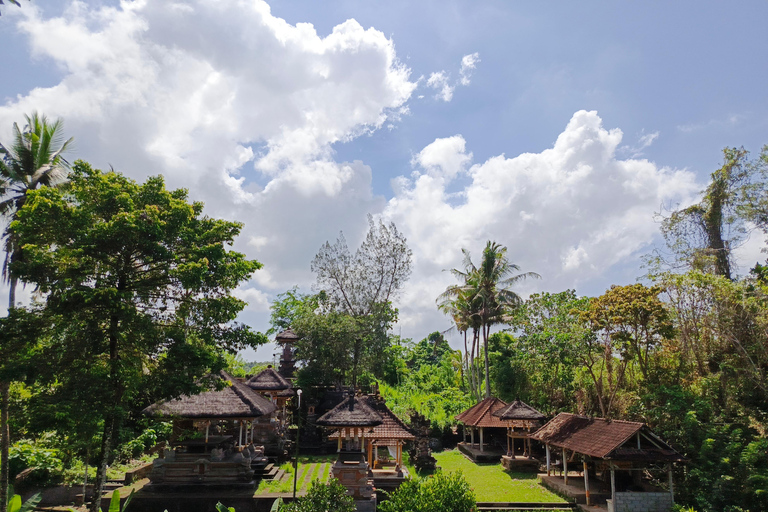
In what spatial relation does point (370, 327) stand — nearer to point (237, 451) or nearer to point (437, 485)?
point (237, 451)

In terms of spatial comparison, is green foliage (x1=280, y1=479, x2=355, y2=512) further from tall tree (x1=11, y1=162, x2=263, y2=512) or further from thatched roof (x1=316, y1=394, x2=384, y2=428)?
thatched roof (x1=316, y1=394, x2=384, y2=428)

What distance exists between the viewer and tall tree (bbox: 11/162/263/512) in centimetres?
1130

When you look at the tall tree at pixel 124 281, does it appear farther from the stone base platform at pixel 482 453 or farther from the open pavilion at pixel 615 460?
the stone base platform at pixel 482 453

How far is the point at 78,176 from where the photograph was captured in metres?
12.4

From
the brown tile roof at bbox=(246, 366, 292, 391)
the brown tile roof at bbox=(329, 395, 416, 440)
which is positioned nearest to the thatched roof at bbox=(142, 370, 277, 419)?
the brown tile roof at bbox=(329, 395, 416, 440)

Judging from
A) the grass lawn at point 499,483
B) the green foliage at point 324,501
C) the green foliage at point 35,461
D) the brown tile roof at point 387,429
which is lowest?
the grass lawn at point 499,483

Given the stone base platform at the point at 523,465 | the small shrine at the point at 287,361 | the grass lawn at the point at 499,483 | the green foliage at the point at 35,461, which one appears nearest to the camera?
the green foliage at the point at 35,461

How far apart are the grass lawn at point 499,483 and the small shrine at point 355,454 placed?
3.77 metres

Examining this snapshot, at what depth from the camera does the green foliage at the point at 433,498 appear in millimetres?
9977

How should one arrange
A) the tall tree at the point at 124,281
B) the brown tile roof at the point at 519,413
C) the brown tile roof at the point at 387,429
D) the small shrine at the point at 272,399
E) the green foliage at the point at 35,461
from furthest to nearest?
the small shrine at the point at 272,399, the brown tile roof at the point at 519,413, the brown tile roof at the point at 387,429, the green foliage at the point at 35,461, the tall tree at the point at 124,281

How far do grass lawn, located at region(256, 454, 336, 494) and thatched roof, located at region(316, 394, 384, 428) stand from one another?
160cm

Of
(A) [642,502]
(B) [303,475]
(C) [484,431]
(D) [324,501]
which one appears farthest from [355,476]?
(C) [484,431]

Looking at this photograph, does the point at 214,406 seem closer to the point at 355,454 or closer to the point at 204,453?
the point at 204,453

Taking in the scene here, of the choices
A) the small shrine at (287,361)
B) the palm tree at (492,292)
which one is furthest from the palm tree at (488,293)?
the small shrine at (287,361)
